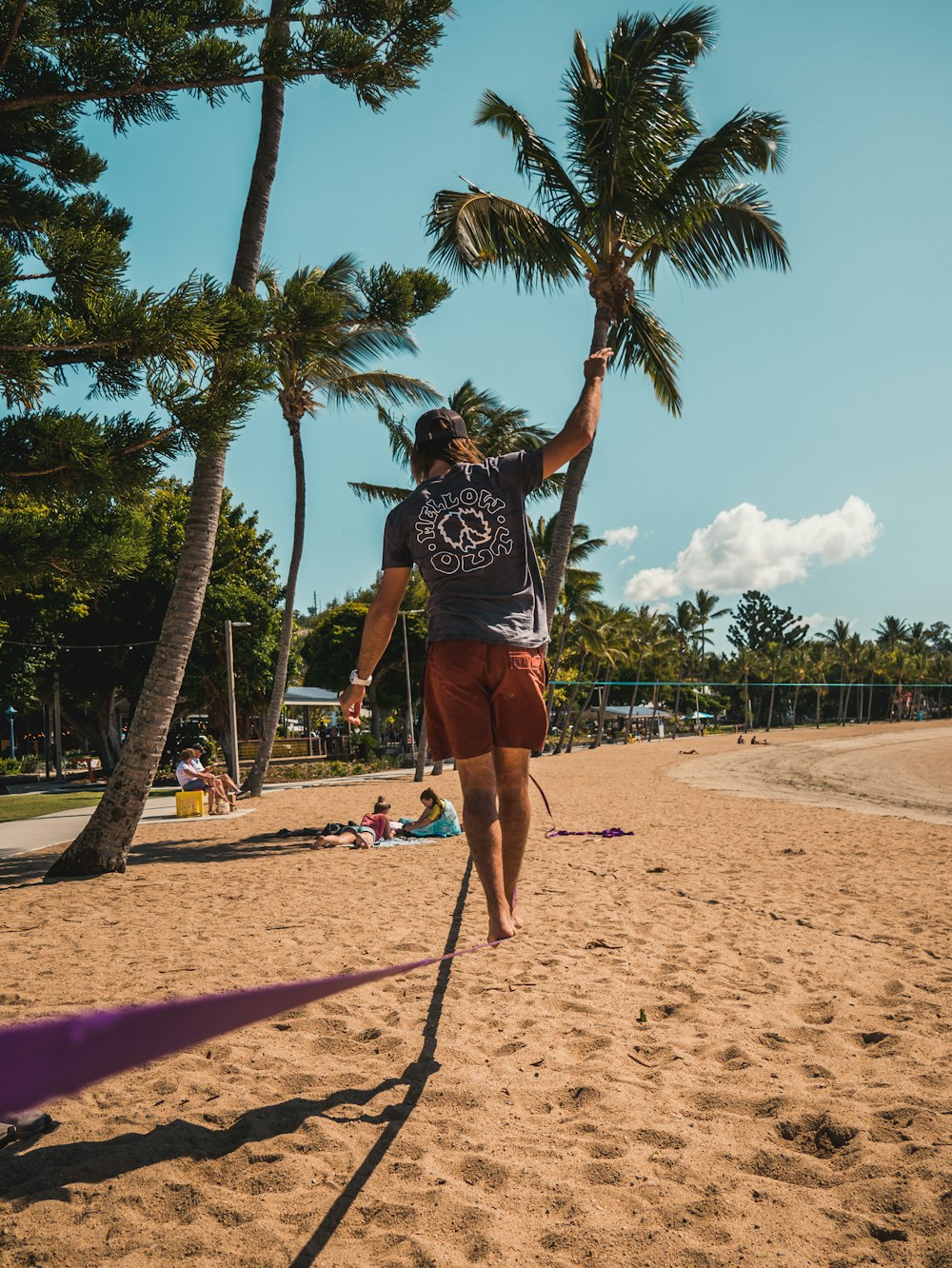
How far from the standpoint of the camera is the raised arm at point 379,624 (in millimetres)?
3150

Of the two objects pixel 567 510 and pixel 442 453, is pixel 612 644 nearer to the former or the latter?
pixel 567 510

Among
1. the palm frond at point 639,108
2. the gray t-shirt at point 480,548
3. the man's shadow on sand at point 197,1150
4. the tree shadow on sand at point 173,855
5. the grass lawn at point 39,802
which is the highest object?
the palm frond at point 639,108

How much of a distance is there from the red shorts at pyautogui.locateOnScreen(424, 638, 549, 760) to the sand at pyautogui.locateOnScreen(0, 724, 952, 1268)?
1247 millimetres

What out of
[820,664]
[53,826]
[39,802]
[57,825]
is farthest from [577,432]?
[820,664]

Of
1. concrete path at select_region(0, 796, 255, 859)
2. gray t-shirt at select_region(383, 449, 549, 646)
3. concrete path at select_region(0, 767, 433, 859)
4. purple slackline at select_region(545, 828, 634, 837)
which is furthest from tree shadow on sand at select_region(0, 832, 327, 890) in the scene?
gray t-shirt at select_region(383, 449, 549, 646)

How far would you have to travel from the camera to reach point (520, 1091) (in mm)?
3055

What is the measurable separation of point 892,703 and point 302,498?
335 ft

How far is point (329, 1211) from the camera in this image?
7.47ft

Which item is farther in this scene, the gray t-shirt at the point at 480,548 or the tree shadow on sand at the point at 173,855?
the tree shadow on sand at the point at 173,855

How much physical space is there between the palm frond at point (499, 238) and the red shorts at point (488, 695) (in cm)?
1071

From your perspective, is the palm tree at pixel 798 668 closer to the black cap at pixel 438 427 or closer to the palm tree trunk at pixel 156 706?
the palm tree trunk at pixel 156 706

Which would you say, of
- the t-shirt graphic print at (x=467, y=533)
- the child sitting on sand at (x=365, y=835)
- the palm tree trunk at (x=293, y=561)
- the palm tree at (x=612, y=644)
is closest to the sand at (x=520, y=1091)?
the t-shirt graphic print at (x=467, y=533)

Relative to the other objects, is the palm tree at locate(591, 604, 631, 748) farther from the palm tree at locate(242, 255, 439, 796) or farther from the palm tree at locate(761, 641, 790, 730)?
the palm tree at locate(761, 641, 790, 730)

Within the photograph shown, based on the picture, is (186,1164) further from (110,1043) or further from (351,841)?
(351,841)
